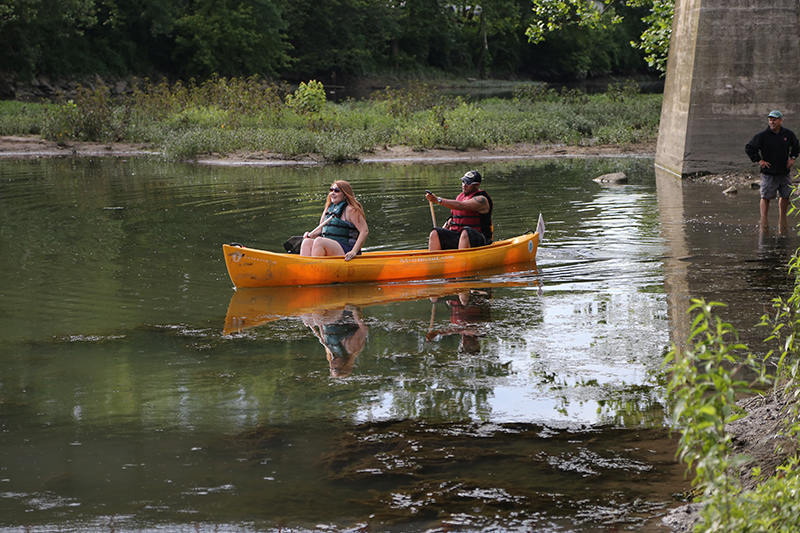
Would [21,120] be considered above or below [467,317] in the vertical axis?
above

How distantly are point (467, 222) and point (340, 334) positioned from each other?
10.7 ft

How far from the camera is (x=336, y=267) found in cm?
938

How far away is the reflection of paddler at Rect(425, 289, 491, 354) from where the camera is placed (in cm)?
719

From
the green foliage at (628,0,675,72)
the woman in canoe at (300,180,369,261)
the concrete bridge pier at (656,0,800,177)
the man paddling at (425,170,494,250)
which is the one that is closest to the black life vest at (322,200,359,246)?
the woman in canoe at (300,180,369,261)

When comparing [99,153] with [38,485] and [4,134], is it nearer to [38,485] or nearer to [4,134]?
[4,134]

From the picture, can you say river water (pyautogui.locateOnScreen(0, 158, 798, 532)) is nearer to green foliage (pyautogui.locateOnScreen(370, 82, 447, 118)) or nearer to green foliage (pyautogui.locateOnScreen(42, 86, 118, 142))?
green foliage (pyautogui.locateOnScreen(42, 86, 118, 142))

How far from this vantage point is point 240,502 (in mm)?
4352

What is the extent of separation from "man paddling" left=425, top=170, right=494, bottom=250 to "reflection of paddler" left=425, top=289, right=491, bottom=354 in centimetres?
97

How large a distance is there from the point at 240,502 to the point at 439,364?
2.50m

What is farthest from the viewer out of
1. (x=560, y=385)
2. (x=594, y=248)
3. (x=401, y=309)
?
(x=594, y=248)

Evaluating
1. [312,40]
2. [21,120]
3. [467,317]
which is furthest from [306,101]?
[312,40]

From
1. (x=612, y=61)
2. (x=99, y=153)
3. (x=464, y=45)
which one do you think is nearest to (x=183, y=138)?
(x=99, y=153)

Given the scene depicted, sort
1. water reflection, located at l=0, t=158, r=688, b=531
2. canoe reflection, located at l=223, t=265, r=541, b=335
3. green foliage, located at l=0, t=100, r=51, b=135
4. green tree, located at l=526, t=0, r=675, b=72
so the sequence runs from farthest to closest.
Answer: green foliage, located at l=0, t=100, r=51, b=135 < green tree, located at l=526, t=0, r=675, b=72 < canoe reflection, located at l=223, t=265, r=541, b=335 < water reflection, located at l=0, t=158, r=688, b=531

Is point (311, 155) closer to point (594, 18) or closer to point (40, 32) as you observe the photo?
point (594, 18)
